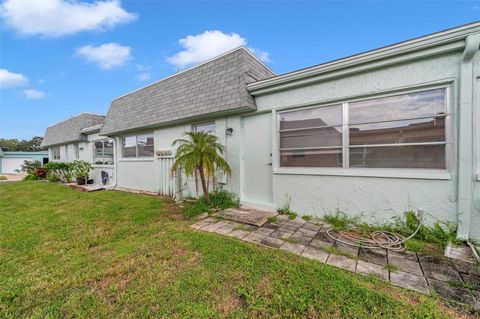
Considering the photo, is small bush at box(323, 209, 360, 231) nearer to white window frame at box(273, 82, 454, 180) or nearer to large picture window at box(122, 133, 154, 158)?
white window frame at box(273, 82, 454, 180)

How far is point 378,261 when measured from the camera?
234cm

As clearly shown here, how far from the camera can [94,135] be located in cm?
993

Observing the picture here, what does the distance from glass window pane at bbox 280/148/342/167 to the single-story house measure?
0.07ft

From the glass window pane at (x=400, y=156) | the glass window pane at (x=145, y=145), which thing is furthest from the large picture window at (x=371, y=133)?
the glass window pane at (x=145, y=145)

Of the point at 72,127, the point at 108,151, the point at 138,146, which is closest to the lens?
the point at 138,146

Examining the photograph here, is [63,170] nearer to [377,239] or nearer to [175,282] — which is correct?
[175,282]

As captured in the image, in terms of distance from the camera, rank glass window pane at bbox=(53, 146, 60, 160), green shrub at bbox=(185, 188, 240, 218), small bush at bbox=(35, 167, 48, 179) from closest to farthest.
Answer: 1. green shrub at bbox=(185, 188, 240, 218)
2. small bush at bbox=(35, 167, 48, 179)
3. glass window pane at bbox=(53, 146, 60, 160)

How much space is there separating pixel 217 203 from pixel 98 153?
8740mm

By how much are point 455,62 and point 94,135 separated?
516 inches

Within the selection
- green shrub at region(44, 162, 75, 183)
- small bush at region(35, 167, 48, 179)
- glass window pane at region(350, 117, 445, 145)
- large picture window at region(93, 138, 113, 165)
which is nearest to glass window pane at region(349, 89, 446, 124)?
glass window pane at region(350, 117, 445, 145)

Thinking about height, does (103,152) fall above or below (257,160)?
above

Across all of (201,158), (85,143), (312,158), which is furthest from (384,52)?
(85,143)

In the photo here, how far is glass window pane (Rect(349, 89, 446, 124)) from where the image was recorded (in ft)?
9.84

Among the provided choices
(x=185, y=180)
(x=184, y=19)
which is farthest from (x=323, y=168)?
(x=184, y=19)
